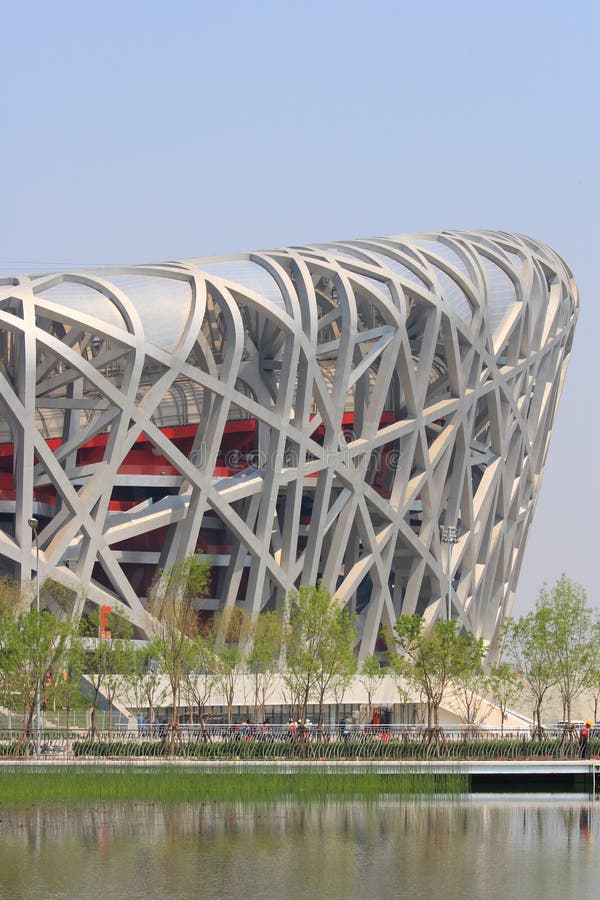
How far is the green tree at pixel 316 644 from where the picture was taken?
56.1m

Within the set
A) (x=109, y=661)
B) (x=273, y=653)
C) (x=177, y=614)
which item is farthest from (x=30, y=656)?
(x=273, y=653)

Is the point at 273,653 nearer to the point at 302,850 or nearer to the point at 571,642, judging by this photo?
the point at 571,642

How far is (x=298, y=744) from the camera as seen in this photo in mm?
47688

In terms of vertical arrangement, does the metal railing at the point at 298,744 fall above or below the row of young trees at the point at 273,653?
below

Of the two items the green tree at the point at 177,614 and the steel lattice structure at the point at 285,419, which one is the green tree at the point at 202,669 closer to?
the green tree at the point at 177,614

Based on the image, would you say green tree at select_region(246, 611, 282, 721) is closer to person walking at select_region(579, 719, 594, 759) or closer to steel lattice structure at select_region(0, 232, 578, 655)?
steel lattice structure at select_region(0, 232, 578, 655)

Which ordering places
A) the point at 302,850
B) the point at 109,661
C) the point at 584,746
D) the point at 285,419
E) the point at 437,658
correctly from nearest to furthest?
1. the point at 302,850
2. the point at 584,746
3. the point at 437,658
4. the point at 109,661
5. the point at 285,419

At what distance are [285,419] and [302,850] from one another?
A: 3719 cm

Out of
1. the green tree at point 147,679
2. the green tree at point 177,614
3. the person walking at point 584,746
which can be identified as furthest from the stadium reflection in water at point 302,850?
the green tree at point 147,679

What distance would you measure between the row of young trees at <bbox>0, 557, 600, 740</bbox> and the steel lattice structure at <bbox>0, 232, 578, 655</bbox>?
315cm

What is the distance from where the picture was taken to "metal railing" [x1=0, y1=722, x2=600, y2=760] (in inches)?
1839

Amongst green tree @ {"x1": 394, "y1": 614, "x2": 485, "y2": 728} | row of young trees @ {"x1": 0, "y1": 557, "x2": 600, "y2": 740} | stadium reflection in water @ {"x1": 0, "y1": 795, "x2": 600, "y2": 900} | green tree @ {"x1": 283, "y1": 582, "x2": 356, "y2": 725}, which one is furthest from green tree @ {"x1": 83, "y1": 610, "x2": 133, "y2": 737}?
stadium reflection in water @ {"x1": 0, "y1": 795, "x2": 600, "y2": 900}

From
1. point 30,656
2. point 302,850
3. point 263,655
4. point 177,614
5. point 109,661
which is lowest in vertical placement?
point 302,850

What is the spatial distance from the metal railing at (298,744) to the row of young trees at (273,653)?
1960 mm
